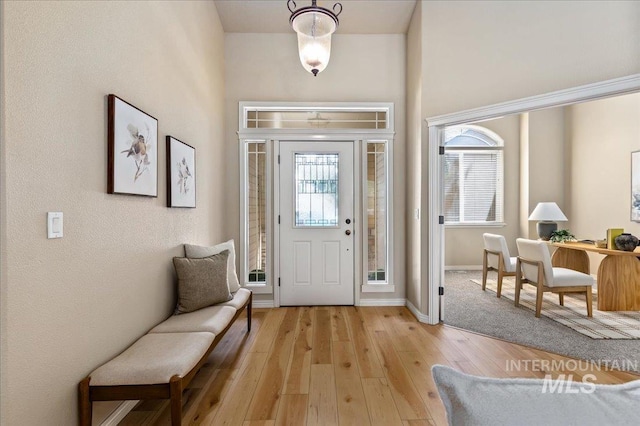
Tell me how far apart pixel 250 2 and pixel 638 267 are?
538cm

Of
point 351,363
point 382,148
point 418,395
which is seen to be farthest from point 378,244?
point 418,395

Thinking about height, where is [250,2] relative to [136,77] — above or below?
above

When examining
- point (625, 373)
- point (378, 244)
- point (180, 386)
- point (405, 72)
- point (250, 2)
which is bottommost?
point (625, 373)

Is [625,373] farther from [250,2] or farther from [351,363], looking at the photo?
[250,2]

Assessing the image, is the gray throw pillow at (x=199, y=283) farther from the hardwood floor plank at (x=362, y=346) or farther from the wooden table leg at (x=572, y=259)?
the wooden table leg at (x=572, y=259)

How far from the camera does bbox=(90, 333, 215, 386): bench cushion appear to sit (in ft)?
5.04

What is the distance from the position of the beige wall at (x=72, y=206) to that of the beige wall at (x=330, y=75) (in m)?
1.51

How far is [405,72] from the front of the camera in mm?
3943

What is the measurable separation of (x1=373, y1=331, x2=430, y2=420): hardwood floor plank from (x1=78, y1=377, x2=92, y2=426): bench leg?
1.65m

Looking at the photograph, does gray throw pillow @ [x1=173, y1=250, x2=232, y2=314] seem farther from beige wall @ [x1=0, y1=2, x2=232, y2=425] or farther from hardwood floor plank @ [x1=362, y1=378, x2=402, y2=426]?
hardwood floor plank @ [x1=362, y1=378, x2=402, y2=426]

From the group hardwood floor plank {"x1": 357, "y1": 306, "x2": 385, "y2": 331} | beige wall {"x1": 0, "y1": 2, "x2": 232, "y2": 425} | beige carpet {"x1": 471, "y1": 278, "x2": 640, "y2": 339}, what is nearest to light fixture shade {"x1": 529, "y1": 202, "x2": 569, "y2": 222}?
beige carpet {"x1": 471, "y1": 278, "x2": 640, "y2": 339}

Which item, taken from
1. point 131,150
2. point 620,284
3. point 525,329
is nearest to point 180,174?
point 131,150

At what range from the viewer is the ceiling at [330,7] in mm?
3469

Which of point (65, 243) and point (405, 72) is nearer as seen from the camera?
point (65, 243)
